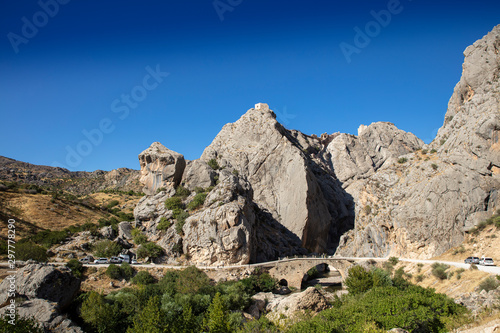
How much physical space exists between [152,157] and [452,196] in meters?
57.5

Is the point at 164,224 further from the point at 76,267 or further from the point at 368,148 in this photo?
the point at 368,148

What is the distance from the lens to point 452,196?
180 feet

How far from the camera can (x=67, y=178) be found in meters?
148

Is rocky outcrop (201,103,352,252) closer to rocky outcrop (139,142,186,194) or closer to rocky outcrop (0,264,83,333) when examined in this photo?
rocky outcrop (139,142,186,194)

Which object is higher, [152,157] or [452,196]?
[152,157]

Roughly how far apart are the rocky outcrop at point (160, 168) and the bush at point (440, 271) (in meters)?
49.4

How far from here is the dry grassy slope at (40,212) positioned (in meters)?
62.6

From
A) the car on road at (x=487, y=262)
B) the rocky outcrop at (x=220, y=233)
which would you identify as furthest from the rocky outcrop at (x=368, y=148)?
the car on road at (x=487, y=262)

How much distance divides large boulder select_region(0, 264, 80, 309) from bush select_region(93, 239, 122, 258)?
16.5 m

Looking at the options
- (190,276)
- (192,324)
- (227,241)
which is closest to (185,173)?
(227,241)

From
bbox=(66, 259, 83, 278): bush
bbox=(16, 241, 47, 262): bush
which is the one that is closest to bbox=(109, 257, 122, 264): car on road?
bbox=(66, 259, 83, 278): bush

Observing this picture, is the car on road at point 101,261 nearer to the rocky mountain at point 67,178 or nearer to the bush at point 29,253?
the bush at point 29,253

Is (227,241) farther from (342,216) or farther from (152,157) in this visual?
(342,216)

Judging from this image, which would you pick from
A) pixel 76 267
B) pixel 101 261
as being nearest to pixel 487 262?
pixel 101 261
